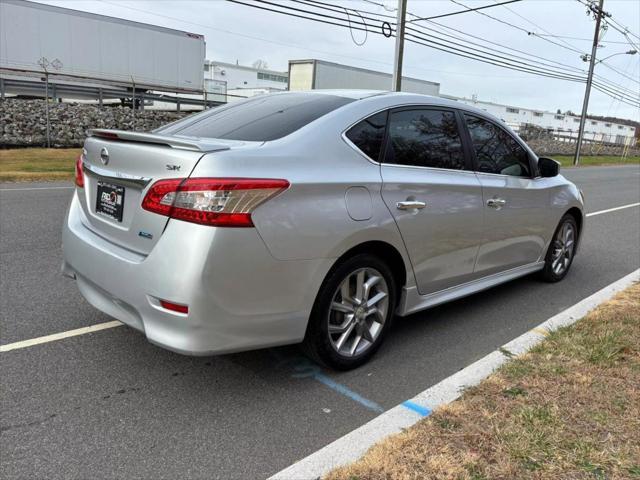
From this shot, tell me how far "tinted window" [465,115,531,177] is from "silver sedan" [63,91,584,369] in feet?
0.08

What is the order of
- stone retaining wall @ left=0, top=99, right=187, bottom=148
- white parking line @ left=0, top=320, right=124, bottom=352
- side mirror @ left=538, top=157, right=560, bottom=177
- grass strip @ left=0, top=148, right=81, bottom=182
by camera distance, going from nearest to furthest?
white parking line @ left=0, top=320, right=124, bottom=352 → side mirror @ left=538, top=157, right=560, bottom=177 → grass strip @ left=0, top=148, right=81, bottom=182 → stone retaining wall @ left=0, top=99, right=187, bottom=148

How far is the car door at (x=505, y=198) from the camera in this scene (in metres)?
4.25

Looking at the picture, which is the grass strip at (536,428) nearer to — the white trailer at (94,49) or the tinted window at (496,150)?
the tinted window at (496,150)

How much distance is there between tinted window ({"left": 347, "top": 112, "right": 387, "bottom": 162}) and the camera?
332 cm

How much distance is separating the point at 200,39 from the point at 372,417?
86.4 ft

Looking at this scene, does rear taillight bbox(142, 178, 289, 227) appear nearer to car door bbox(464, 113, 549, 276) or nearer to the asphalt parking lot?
the asphalt parking lot

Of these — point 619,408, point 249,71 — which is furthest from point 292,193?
point 249,71

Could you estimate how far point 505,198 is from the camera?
4402mm

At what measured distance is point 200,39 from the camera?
86.0 feet

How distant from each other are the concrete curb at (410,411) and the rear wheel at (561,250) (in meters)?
1.10

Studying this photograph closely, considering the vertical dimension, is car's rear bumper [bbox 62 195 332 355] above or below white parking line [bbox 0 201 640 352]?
above

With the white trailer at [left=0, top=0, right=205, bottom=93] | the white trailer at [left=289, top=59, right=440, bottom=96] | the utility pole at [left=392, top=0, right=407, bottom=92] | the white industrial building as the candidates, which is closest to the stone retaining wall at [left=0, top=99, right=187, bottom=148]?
the white trailer at [left=0, top=0, right=205, bottom=93]

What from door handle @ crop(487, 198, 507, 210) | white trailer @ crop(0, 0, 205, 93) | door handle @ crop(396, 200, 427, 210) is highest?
white trailer @ crop(0, 0, 205, 93)

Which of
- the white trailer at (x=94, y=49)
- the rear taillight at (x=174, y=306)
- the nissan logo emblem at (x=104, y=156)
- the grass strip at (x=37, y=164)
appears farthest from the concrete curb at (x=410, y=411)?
the white trailer at (x=94, y=49)
